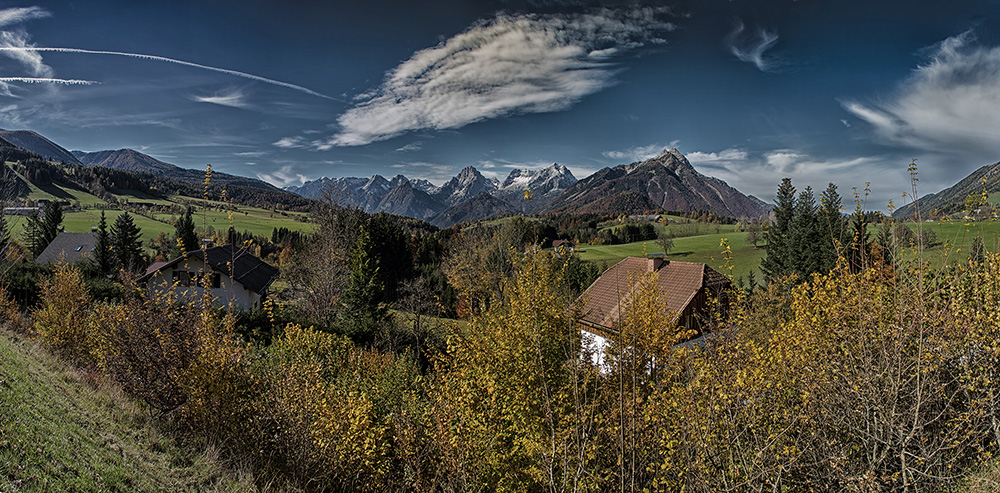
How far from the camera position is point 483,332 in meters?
11.3

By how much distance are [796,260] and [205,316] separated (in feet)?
130

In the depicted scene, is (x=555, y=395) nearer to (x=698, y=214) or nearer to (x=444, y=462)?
(x=444, y=462)

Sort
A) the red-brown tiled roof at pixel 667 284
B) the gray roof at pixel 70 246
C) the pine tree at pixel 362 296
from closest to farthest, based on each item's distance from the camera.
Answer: the red-brown tiled roof at pixel 667 284 → the pine tree at pixel 362 296 → the gray roof at pixel 70 246

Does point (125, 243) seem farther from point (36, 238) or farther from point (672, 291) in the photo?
point (672, 291)

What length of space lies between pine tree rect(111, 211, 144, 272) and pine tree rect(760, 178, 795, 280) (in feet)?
209

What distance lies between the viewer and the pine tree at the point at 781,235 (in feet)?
119

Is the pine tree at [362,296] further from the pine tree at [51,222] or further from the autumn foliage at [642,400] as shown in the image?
the pine tree at [51,222]

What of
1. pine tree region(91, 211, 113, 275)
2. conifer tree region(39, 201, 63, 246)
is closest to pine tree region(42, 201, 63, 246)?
conifer tree region(39, 201, 63, 246)

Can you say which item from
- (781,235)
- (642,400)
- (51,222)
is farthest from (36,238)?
(781,235)

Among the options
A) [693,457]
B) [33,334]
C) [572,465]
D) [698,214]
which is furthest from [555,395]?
[698,214]

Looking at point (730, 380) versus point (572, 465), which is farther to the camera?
point (572, 465)

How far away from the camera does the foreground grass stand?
4.80m

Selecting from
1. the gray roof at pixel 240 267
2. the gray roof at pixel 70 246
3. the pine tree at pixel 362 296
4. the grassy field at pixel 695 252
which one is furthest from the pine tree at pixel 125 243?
the grassy field at pixel 695 252

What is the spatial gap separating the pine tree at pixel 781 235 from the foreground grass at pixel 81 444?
40.0 m
